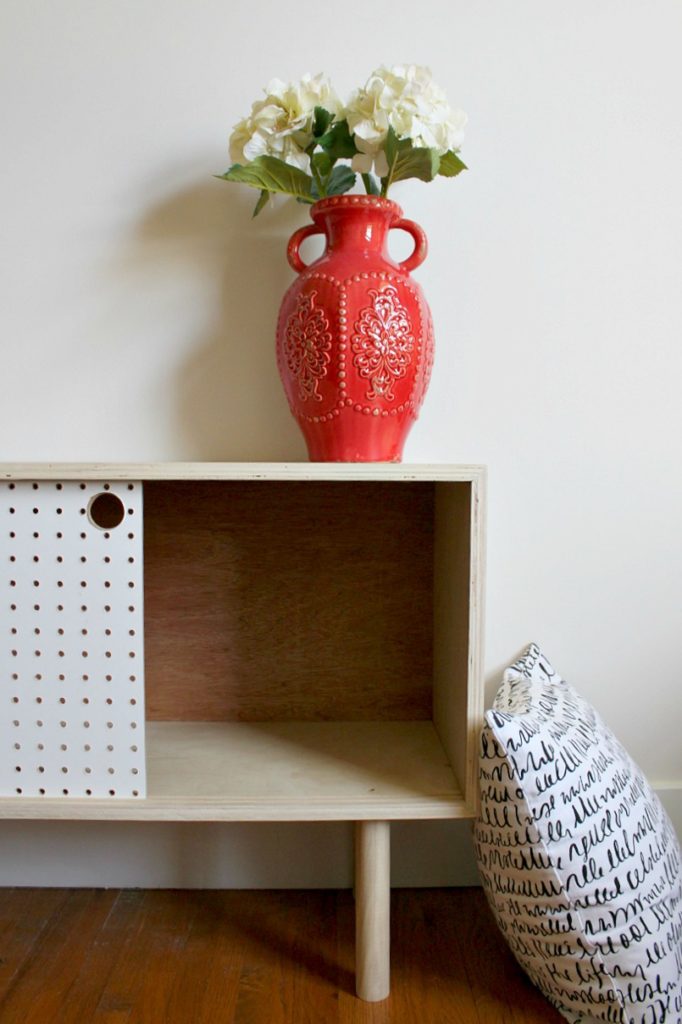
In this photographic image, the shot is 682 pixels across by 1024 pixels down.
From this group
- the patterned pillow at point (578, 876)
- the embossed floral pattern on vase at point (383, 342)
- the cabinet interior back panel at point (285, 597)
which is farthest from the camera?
the cabinet interior back panel at point (285, 597)

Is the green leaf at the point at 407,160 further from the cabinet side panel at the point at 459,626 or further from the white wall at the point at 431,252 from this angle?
the cabinet side panel at the point at 459,626

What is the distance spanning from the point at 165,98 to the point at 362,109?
371 mm

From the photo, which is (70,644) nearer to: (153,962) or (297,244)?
(153,962)

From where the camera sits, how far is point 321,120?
1061mm

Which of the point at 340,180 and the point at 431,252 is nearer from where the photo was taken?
the point at 340,180

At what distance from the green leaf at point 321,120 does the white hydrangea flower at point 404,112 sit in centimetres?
3

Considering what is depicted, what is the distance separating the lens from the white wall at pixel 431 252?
1213mm

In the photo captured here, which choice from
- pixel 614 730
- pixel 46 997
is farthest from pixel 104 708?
pixel 614 730

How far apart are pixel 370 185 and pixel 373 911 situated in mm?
975

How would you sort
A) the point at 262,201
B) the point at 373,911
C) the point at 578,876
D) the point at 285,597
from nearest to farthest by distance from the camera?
1. the point at 578,876
2. the point at 373,911
3. the point at 262,201
4. the point at 285,597

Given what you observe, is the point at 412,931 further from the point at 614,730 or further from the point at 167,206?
the point at 167,206

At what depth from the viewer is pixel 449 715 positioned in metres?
1.12

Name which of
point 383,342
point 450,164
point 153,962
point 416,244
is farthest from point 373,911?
point 450,164

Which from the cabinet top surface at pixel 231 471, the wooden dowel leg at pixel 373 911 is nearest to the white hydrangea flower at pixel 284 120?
the cabinet top surface at pixel 231 471
